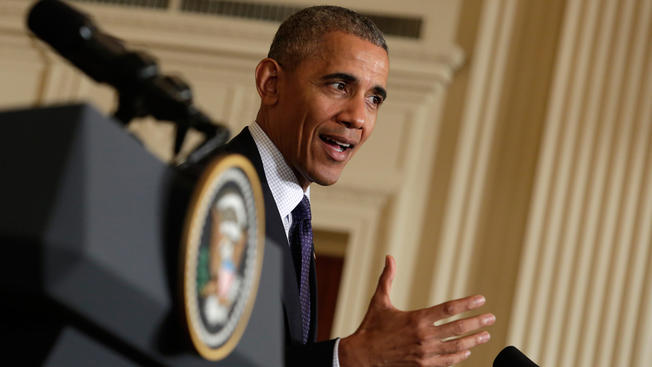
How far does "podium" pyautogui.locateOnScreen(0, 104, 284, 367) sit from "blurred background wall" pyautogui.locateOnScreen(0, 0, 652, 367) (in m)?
3.99

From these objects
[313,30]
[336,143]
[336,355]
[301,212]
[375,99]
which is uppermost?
[313,30]

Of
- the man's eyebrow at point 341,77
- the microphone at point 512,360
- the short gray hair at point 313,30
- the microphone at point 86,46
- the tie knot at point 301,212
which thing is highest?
the short gray hair at point 313,30

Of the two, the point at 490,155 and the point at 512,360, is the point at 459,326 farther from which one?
the point at 490,155

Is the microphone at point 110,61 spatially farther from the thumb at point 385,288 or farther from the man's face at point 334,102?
the man's face at point 334,102

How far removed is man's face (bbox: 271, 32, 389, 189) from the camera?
201 centimetres

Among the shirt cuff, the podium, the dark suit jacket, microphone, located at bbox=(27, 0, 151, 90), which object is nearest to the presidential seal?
the podium

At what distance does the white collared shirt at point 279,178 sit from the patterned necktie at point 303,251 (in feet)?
0.05

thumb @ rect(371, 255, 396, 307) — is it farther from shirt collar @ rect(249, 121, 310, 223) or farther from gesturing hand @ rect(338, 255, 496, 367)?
→ shirt collar @ rect(249, 121, 310, 223)

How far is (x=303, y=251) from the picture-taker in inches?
69.9

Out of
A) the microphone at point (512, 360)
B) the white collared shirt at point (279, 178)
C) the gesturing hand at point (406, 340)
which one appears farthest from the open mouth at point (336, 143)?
the microphone at point (512, 360)

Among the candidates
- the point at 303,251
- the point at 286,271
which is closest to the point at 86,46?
the point at 286,271

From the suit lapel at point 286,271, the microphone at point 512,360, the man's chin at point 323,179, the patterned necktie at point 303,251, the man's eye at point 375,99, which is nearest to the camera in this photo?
the microphone at point 512,360

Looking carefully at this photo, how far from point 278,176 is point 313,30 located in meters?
0.40

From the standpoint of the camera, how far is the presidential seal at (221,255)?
79 centimetres
